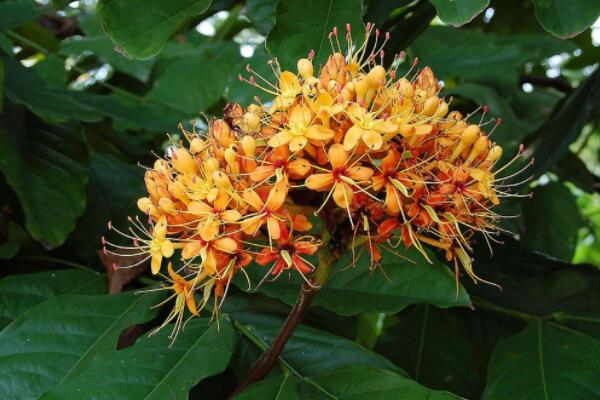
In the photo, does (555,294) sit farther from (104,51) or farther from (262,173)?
(104,51)

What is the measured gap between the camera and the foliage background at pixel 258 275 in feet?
3.09

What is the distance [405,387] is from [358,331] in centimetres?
64

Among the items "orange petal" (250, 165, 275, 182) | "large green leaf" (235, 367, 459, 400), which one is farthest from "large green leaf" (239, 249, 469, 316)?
"orange petal" (250, 165, 275, 182)

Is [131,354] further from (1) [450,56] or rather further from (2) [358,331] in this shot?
(1) [450,56]

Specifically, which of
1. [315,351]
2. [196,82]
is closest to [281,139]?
[315,351]

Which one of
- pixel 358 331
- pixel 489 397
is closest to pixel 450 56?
pixel 358 331

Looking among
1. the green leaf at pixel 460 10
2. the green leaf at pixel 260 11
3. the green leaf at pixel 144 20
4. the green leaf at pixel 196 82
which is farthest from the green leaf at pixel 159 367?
the green leaf at pixel 196 82

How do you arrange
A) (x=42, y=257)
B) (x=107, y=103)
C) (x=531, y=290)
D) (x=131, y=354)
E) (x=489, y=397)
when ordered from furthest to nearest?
(x=107, y=103) < (x=42, y=257) < (x=531, y=290) < (x=489, y=397) < (x=131, y=354)

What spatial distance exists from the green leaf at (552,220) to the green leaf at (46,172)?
3.68 feet

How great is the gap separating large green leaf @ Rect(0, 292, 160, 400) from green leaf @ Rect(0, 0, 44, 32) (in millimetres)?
634

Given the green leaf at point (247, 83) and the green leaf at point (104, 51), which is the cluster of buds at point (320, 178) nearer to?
the green leaf at point (247, 83)

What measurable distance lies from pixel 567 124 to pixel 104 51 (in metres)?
1.14

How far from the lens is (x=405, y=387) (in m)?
0.88

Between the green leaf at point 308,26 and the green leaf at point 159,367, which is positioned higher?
the green leaf at point 308,26
